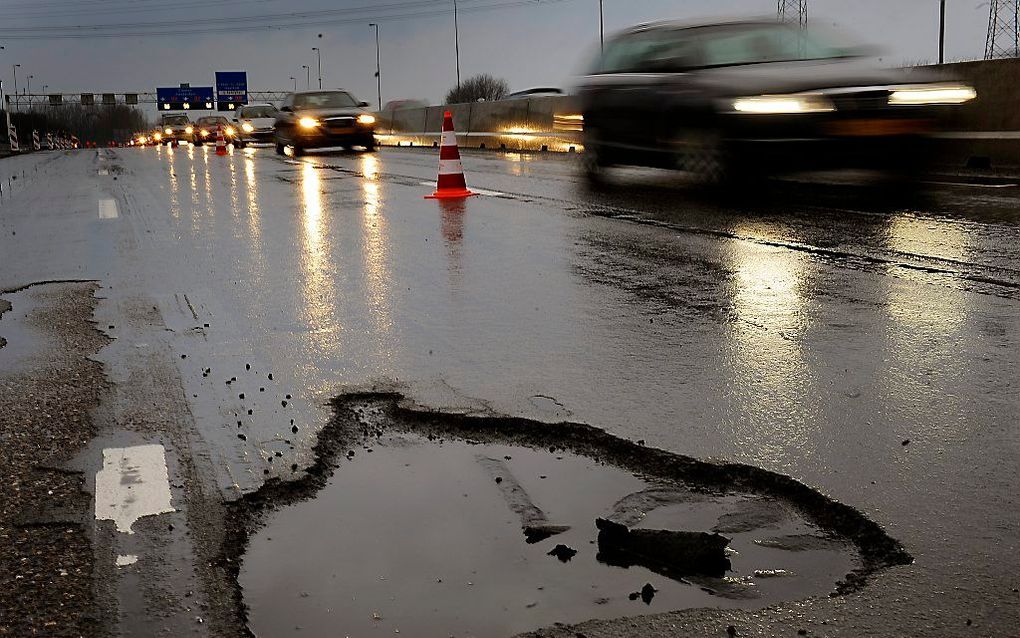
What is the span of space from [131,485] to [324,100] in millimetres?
25102

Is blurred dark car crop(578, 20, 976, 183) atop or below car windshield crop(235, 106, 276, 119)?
below

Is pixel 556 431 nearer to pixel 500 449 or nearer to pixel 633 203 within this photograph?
pixel 500 449

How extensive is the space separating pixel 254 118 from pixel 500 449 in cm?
3722

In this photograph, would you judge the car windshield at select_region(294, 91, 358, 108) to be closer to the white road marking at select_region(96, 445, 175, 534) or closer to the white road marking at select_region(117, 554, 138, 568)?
the white road marking at select_region(96, 445, 175, 534)

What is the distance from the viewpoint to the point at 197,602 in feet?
7.76

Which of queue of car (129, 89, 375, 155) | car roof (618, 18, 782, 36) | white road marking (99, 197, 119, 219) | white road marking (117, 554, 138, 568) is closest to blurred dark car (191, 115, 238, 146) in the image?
queue of car (129, 89, 375, 155)

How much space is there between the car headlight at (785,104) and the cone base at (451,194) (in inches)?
146

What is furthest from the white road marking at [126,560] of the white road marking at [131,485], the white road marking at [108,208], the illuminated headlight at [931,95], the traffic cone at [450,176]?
the traffic cone at [450,176]

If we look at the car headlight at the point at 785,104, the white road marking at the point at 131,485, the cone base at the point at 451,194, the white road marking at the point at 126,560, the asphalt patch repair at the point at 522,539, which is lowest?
the asphalt patch repair at the point at 522,539

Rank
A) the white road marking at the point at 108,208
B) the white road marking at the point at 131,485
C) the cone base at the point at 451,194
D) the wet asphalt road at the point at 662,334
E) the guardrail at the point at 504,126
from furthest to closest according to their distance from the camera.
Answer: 1. the guardrail at the point at 504,126
2. the cone base at the point at 451,194
3. the white road marking at the point at 108,208
4. the wet asphalt road at the point at 662,334
5. the white road marking at the point at 131,485

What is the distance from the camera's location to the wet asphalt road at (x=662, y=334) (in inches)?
120

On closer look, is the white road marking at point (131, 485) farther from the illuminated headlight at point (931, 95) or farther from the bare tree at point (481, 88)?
the bare tree at point (481, 88)

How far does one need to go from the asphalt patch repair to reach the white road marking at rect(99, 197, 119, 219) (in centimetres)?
900

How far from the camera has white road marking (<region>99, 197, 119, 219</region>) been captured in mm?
11602
